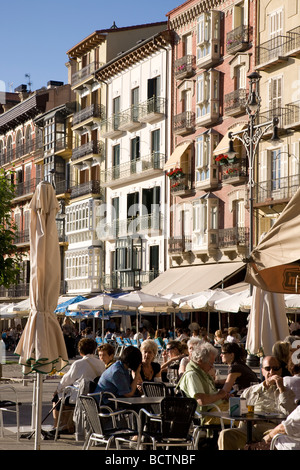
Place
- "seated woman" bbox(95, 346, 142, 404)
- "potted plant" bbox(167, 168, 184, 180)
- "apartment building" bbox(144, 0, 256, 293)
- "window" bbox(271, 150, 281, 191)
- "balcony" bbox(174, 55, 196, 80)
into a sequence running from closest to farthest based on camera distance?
"seated woman" bbox(95, 346, 142, 404), "window" bbox(271, 150, 281, 191), "apartment building" bbox(144, 0, 256, 293), "potted plant" bbox(167, 168, 184, 180), "balcony" bbox(174, 55, 196, 80)

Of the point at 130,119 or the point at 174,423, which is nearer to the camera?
the point at 174,423

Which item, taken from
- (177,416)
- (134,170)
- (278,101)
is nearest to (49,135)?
(134,170)

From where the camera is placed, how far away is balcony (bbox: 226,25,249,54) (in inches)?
1656

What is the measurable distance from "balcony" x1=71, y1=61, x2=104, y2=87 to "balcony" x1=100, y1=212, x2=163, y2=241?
10.6 metres

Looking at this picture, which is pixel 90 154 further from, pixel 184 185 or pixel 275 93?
pixel 275 93

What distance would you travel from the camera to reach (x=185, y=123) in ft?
154

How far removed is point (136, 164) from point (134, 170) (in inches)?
17.7

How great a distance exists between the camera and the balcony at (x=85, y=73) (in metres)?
59.6

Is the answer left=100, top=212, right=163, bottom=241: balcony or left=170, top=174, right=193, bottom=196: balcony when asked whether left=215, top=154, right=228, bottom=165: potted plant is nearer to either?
left=170, top=174, right=193, bottom=196: balcony

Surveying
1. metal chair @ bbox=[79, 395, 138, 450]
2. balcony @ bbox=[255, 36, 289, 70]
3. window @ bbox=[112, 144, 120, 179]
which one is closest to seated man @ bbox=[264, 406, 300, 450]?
metal chair @ bbox=[79, 395, 138, 450]

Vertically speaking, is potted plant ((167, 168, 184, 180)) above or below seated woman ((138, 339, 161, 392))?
above

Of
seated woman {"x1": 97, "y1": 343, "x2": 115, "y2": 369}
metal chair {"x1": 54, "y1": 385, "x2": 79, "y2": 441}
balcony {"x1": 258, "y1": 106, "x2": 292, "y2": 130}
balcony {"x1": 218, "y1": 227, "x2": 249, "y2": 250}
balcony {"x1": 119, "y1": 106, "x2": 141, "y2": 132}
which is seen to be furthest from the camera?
balcony {"x1": 119, "y1": 106, "x2": 141, "y2": 132}

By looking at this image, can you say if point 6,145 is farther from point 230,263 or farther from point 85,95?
point 230,263

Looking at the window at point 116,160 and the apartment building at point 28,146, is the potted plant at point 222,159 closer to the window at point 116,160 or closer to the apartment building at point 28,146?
the window at point 116,160
